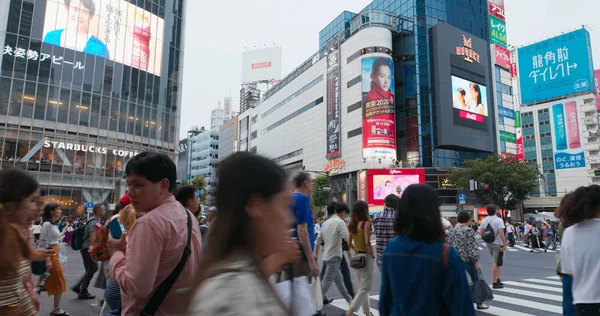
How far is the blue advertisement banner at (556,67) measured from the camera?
58.9m

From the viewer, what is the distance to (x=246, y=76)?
9044 cm

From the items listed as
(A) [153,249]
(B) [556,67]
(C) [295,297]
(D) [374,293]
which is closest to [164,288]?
(A) [153,249]

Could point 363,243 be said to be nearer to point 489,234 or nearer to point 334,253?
point 334,253

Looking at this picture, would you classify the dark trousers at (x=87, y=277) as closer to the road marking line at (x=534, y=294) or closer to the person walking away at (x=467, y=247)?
the person walking away at (x=467, y=247)

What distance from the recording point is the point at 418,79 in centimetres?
4791

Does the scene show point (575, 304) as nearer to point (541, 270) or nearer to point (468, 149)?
point (541, 270)

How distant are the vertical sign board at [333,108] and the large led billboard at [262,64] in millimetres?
35710

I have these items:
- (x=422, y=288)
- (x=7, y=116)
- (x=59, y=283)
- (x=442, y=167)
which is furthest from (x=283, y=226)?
(x=442, y=167)

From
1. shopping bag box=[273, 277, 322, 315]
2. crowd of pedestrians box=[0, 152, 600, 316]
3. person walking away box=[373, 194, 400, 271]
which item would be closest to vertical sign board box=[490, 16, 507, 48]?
person walking away box=[373, 194, 400, 271]

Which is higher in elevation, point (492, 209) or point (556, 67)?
point (556, 67)

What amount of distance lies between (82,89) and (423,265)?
37.5 meters

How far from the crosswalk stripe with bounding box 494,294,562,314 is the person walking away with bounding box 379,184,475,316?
A: 5.75 m

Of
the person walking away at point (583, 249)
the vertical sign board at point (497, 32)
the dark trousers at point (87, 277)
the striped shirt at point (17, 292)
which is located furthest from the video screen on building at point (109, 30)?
the vertical sign board at point (497, 32)

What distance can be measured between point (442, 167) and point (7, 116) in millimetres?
44014
